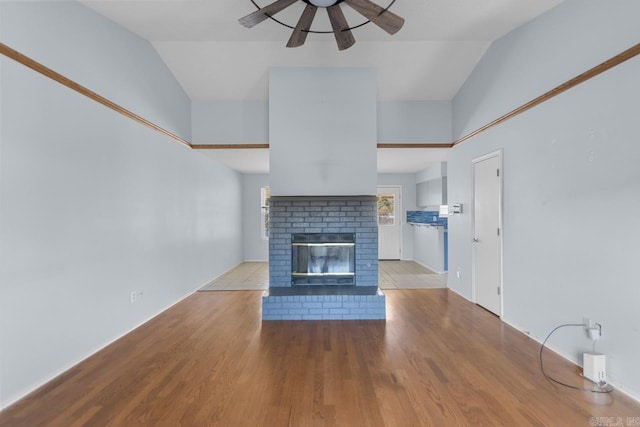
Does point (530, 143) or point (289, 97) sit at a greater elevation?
point (289, 97)

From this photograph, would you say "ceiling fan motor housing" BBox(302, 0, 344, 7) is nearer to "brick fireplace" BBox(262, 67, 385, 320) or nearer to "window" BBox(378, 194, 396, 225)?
"brick fireplace" BBox(262, 67, 385, 320)

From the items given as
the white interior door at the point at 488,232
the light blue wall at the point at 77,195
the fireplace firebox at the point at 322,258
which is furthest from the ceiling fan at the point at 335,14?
the fireplace firebox at the point at 322,258

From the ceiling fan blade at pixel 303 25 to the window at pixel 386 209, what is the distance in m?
5.36

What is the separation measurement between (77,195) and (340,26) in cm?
258

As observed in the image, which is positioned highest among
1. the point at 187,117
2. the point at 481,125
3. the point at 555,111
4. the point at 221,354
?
the point at 187,117

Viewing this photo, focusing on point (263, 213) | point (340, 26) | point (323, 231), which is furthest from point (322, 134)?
point (263, 213)

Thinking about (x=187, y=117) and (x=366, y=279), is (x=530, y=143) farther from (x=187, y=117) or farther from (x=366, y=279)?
(x=187, y=117)

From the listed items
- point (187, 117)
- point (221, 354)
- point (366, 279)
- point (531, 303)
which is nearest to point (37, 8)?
point (187, 117)

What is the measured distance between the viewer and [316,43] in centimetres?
356

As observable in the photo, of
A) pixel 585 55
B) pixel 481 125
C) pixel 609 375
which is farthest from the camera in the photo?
pixel 481 125

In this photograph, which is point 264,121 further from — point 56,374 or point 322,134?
point 56,374

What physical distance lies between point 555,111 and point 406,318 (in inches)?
99.3

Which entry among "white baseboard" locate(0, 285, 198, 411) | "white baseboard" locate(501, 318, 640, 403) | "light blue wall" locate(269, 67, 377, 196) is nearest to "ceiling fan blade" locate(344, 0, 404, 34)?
"light blue wall" locate(269, 67, 377, 196)

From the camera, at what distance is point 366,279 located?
4.12 m
